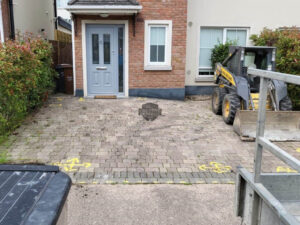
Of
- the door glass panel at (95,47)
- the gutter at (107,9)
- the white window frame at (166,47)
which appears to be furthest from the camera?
the door glass panel at (95,47)

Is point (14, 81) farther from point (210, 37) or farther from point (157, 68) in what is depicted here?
point (210, 37)

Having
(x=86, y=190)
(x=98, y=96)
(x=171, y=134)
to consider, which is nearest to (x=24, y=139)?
(x=86, y=190)

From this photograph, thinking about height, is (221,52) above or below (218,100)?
above

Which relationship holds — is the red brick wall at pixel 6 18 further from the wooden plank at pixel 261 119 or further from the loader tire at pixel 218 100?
the wooden plank at pixel 261 119

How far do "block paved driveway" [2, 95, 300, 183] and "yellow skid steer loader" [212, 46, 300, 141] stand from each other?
303 millimetres

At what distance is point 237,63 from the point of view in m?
8.66

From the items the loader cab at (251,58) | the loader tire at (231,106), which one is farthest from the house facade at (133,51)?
the loader tire at (231,106)

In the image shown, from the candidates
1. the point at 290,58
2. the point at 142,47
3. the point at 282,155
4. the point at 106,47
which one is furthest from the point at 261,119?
the point at 106,47

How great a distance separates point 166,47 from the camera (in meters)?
11.1

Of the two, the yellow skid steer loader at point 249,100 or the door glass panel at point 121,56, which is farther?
the door glass panel at point 121,56

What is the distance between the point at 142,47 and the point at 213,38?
3063mm

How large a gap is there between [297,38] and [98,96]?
692cm

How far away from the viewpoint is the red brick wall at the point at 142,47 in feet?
35.3

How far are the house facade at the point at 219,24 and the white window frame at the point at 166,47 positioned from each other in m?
1.18
